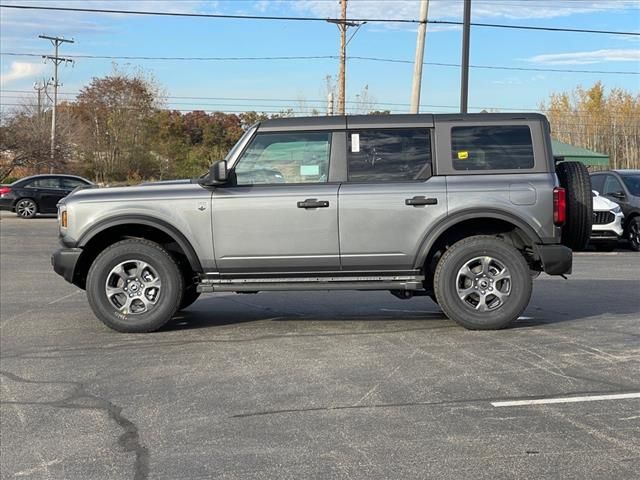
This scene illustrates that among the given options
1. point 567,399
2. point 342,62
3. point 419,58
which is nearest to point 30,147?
Answer: point 342,62

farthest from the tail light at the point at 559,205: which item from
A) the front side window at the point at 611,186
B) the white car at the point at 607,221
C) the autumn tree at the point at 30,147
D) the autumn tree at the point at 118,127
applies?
the autumn tree at the point at 118,127

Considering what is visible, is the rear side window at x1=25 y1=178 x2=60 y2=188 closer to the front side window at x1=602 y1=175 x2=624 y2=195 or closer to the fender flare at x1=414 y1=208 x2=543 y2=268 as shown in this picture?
the front side window at x1=602 y1=175 x2=624 y2=195

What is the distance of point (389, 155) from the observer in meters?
7.04

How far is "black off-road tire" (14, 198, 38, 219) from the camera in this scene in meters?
25.0

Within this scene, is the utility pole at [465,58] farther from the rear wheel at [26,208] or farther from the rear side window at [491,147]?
the rear wheel at [26,208]

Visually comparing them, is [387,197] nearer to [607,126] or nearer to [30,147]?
[30,147]

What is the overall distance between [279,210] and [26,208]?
20572 mm

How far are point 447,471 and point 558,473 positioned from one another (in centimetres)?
56

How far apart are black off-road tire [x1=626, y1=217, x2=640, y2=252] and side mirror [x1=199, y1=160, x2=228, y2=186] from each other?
1181 centimetres

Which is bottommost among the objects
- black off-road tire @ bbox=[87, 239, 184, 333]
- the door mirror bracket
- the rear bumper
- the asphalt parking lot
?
the asphalt parking lot

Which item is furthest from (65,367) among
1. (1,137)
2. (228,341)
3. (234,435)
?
(1,137)

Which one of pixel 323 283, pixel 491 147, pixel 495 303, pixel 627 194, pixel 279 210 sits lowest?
pixel 495 303

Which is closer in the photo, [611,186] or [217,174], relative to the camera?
[217,174]

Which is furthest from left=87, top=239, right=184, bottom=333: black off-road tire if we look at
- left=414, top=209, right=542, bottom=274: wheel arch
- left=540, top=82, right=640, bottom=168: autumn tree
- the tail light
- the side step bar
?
left=540, top=82, right=640, bottom=168: autumn tree
